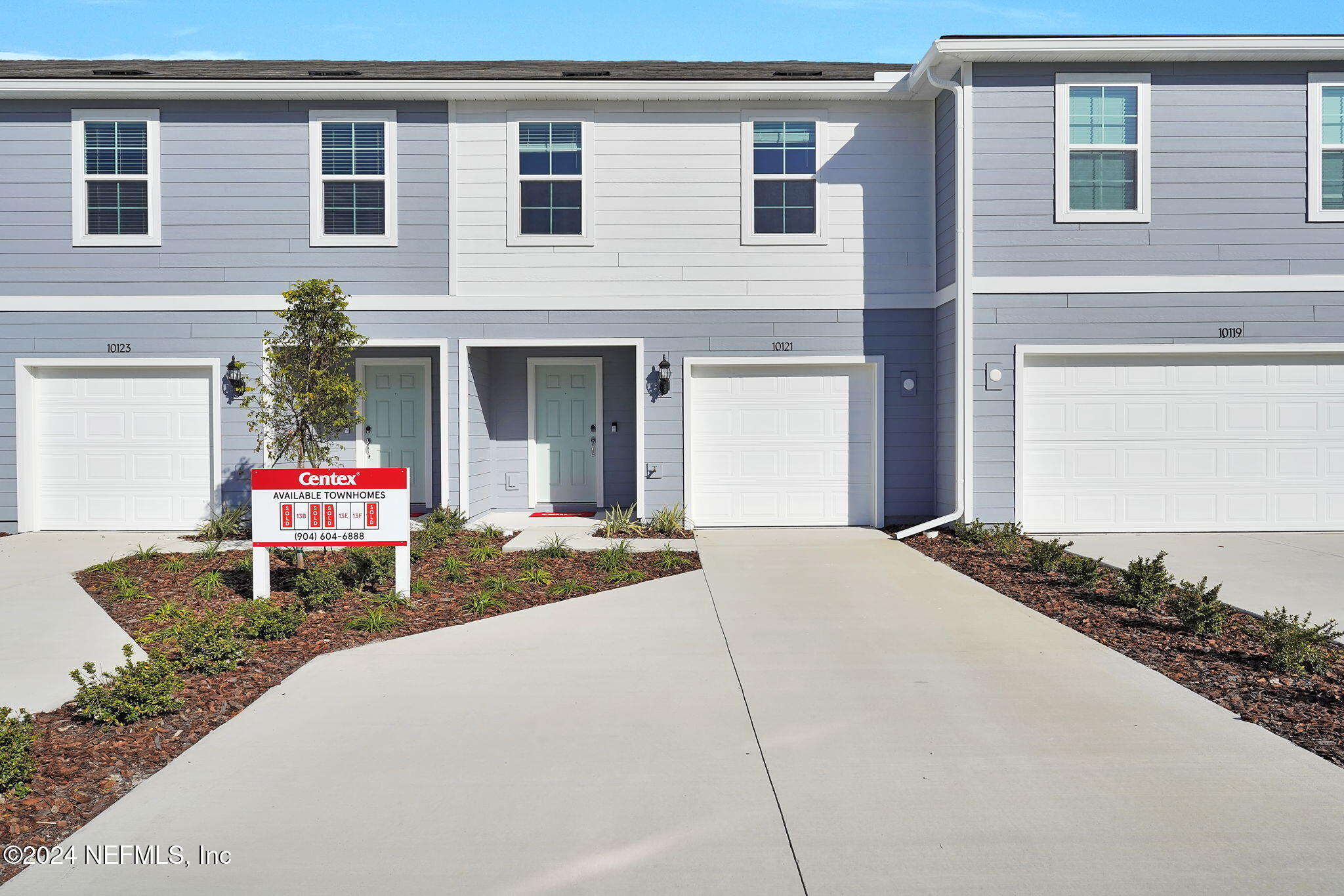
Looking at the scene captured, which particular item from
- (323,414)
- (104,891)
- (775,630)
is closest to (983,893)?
(104,891)

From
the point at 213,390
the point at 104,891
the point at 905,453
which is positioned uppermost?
the point at 213,390

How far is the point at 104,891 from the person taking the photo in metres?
2.67

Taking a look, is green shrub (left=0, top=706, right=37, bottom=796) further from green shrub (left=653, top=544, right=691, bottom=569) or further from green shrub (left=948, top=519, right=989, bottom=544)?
green shrub (left=948, top=519, right=989, bottom=544)

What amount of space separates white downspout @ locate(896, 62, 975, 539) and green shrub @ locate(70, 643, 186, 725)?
742cm

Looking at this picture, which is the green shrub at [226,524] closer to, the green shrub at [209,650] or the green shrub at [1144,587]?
the green shrub at [209,650]

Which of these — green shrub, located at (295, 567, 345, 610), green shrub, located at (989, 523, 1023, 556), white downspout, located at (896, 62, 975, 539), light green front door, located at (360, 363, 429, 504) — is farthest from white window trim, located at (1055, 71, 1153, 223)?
green shrub, located at (295, 567, 345, 610)

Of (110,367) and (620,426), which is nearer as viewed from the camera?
(110,367)

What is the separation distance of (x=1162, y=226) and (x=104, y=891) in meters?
10.8

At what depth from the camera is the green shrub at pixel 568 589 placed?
700 cm

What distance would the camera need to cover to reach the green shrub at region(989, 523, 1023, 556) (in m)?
8.80

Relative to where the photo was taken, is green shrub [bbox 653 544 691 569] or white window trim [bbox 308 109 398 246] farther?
white window trim [bbox 308 109 398 246]

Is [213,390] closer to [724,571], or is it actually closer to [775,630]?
[724,571]

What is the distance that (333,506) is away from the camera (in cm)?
645

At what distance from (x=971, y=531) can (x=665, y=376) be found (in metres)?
3.92
